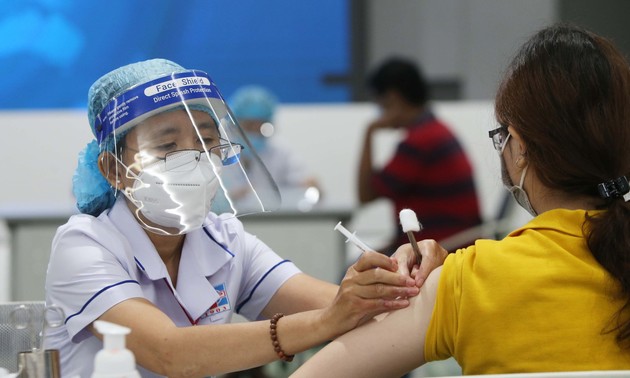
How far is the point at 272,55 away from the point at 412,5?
0.80m

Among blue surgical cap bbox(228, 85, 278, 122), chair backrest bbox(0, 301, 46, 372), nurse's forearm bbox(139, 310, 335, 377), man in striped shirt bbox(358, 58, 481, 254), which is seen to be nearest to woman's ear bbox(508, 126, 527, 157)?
nurse's forearm bbox(139, 310, 335, 377)

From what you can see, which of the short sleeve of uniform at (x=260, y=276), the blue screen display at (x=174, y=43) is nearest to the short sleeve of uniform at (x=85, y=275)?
Result: the short sleeve of uniform at (x=260, y=276)

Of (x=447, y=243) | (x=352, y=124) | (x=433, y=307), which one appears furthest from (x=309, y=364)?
(x=352, y=124)

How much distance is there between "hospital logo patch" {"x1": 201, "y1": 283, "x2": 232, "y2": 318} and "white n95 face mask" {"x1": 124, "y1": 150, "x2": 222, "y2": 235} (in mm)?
123

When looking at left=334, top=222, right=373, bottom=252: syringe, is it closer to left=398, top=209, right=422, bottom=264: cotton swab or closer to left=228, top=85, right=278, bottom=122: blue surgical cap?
left=398, top=209, right=422, bottom=264: cotton swab

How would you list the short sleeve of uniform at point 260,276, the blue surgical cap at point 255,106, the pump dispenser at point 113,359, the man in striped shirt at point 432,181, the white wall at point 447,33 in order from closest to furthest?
the pump dispenser at point 113,359 < the short sleeve of uniform at point 260,276 < the man in striped shirt at point 432,181 < the blue surgical cap at point 255,106 < the white wall at point 447,33

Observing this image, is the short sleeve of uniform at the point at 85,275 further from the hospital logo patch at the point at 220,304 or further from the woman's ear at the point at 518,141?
the woman's ear at the point at 518,141

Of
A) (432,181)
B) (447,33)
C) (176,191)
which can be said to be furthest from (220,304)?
(447,33)

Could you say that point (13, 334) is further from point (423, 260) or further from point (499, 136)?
point (499, 136)

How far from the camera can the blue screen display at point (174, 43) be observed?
5.16 metres

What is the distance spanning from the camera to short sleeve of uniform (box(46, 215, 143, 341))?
1.43m

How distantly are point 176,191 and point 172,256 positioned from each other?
160mm

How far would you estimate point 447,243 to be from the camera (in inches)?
142

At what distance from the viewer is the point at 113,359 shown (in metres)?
A: 1.05
